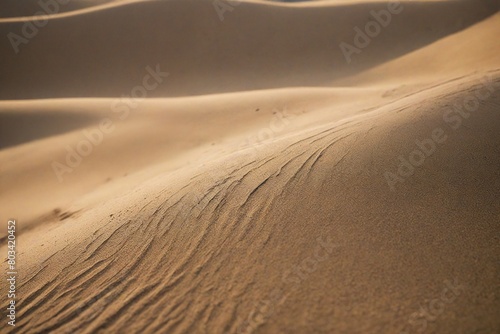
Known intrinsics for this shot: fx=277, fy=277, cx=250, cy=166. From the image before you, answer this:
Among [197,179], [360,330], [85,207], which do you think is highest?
[85,207]

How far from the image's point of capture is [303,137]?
4246 millimetres

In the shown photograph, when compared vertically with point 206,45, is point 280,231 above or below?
below

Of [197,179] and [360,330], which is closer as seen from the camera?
[360,330]

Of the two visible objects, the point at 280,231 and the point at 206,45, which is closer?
the point at 280,231

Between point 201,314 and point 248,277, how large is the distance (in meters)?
0.42

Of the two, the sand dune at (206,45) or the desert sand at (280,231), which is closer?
the desert sand at (280,231)

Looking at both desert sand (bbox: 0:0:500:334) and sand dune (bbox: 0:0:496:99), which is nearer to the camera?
desert sand (bbox: 0:0:500:334)

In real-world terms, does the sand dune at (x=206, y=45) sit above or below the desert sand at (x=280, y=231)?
above

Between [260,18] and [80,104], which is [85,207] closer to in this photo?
[80,104]

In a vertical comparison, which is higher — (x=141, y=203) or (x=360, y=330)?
(x=141, y=203)

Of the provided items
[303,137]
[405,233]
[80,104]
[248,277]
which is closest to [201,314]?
[248,277]

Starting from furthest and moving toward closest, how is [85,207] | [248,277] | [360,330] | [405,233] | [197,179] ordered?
[85,207], [197,179], [405,233], [248,277], [360,330]

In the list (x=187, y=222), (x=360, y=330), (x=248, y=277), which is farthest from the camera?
(x=187, y=222)

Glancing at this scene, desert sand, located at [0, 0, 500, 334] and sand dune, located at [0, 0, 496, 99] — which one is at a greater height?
sand dune, located at [0, 0, 496, 99]
